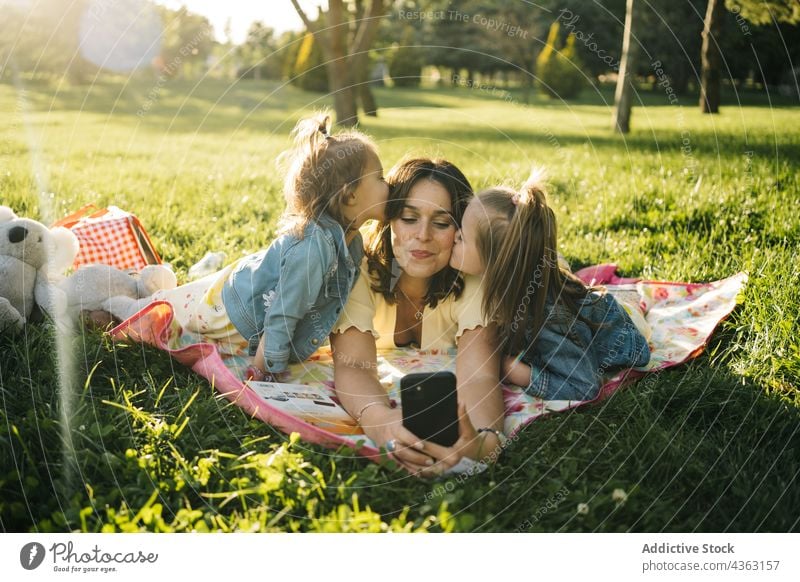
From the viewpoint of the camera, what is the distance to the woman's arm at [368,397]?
7.82ft

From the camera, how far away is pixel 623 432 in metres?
2.55

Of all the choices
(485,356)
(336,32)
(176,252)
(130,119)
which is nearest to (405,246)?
(485,356)

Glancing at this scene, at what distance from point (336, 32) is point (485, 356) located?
4.70 metres

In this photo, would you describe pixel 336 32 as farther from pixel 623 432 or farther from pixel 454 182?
pixel 623 432

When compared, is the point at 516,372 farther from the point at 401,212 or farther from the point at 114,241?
the point at 114,241

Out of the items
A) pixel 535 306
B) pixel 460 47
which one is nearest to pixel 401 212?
pixel 535 306

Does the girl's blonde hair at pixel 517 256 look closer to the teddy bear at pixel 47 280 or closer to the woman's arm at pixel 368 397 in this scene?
the woman's arm at pixel 368 397

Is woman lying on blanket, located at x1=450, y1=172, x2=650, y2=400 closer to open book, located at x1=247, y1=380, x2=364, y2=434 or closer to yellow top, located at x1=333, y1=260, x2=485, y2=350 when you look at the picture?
yellow top, located at x1=333, y1=260, x2=485, y2=350

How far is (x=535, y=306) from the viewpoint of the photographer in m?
2.98

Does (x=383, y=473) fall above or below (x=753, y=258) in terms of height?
below

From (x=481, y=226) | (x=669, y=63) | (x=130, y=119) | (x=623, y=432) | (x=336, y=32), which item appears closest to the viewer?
(x=623, y=432)

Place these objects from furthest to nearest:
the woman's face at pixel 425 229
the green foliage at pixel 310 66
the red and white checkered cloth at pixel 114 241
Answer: the green foliage at pixel 310 66 < the red and white checkered cloth at pixel 114 241 < the woman's face at pixel 425 229

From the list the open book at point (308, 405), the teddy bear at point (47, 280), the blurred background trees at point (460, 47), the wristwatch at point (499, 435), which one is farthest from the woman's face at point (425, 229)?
the blurred background trees at point (460, 47)

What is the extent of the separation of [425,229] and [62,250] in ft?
5.40
